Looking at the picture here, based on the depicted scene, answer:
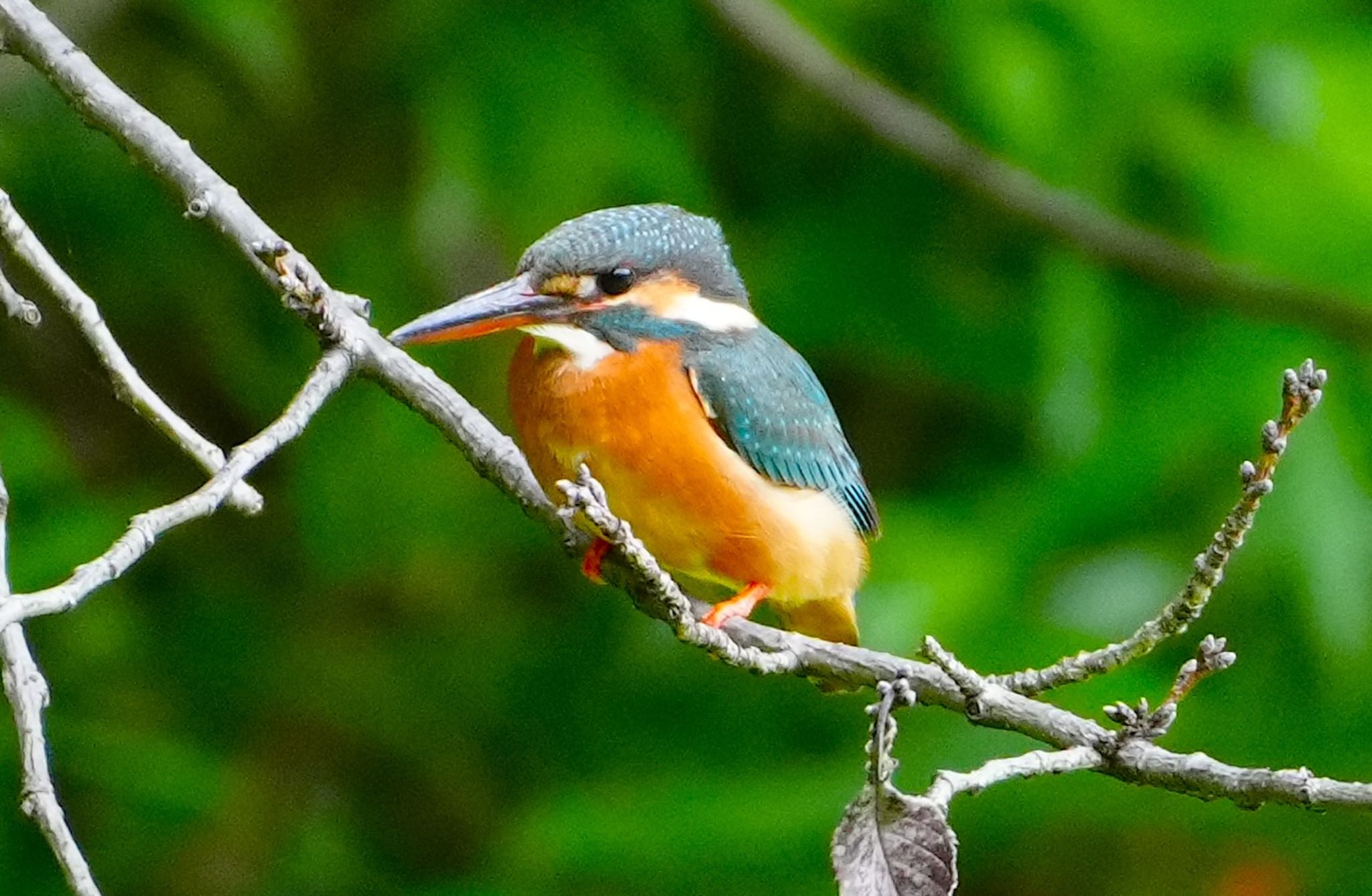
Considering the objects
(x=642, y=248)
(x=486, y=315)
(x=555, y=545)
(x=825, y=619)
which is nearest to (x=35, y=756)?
(x=486, y=315)

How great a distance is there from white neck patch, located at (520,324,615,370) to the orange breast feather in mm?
10

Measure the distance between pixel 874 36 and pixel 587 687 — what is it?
152cm

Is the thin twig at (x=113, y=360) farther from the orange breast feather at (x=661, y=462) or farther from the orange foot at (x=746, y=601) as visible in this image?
the orange foot at (x=746, y=601)

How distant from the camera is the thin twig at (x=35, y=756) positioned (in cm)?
147

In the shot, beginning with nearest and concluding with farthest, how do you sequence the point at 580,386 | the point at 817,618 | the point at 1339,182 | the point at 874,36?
the point at 580,386 → the point at 817,618 → the point at 1339,182 → the point at 874,36

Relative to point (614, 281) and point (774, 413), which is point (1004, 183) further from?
point (614, 281)

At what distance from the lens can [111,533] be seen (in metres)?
3.43

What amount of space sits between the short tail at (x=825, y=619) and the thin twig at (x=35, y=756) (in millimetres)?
1520

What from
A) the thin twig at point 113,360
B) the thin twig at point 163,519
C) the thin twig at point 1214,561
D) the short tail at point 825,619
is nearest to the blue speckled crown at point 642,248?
the short tail at point 825,619

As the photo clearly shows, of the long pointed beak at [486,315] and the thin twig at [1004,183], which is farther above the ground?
the thin twig at [1004,183]

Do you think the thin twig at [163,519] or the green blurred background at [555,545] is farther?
the green blurred background at [555,545]

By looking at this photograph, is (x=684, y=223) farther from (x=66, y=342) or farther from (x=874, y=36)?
(x=66, y=342)

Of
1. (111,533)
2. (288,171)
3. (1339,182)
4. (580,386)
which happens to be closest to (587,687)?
(111,533)

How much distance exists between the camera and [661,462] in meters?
2.45
